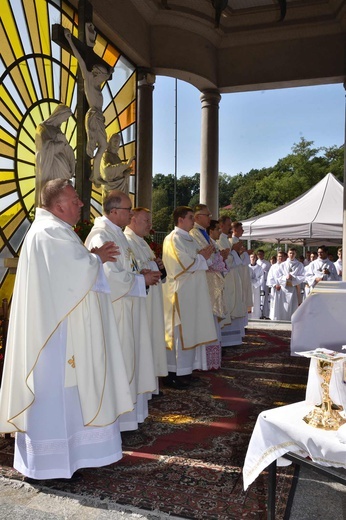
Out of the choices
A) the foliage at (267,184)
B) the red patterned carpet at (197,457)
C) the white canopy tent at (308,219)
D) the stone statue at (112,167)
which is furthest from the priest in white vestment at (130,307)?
the foliage at (267,184)

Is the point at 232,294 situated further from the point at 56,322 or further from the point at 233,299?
the point at 56,322

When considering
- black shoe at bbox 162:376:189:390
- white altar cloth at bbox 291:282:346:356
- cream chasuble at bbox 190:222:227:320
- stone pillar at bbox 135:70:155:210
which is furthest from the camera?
stone pillar at bbox 135:70:155:210

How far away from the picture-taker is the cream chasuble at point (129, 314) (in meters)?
3.87

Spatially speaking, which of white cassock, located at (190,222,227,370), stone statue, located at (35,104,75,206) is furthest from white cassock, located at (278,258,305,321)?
stone statue, located at (35,104,75,206)

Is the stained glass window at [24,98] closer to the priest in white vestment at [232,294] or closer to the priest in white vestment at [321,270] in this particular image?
the priest in white vestment at [232,294]

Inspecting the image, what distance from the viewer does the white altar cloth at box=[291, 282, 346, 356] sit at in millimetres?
2443

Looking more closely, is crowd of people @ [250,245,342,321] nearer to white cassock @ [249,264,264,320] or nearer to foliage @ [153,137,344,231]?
white cassock @ [249,264,264,320]

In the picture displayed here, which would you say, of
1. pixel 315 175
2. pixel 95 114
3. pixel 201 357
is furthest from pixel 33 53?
pixel 315 175

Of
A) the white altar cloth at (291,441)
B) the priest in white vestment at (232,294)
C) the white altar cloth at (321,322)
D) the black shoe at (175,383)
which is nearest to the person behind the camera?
the white altar cloth at (291,441)

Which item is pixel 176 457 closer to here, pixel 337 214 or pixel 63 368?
pixel 63 368

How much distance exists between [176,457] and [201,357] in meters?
2.51

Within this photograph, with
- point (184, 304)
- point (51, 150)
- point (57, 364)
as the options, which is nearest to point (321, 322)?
point (57, 364)

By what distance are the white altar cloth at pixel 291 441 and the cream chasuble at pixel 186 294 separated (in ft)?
11.4

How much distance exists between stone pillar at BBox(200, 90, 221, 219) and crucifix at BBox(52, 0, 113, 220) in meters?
4.05
